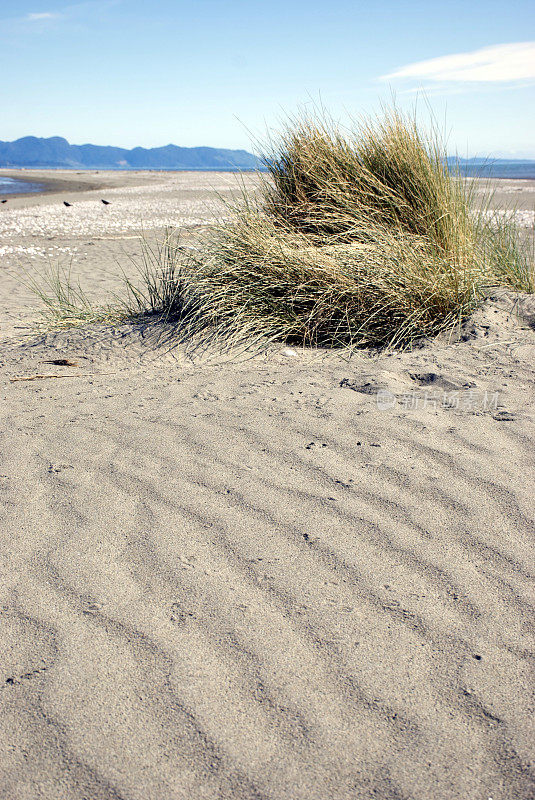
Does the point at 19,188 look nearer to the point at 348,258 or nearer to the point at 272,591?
the point at 348,258

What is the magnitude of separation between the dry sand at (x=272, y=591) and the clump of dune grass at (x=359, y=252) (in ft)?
2.78

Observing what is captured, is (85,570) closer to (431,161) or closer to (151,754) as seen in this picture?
(151,754)

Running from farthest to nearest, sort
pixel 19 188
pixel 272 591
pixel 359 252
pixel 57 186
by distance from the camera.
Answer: pixel 57 186 < pixel 19 188 < pixel 359 252 < pixel 272 591

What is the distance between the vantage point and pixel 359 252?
152 inches

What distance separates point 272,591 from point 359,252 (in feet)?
8.89

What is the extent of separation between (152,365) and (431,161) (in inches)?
99.6

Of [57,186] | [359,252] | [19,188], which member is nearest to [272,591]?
[359,252]

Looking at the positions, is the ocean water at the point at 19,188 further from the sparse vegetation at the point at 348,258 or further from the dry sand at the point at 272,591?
the dry sand at the point at 272,591

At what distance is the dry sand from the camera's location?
1.24m

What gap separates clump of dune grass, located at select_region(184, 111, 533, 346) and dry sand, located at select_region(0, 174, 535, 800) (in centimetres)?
85

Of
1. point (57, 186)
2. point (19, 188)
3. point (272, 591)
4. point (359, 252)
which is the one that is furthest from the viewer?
point (57, 186)

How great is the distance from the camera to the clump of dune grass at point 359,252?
12.6 feet

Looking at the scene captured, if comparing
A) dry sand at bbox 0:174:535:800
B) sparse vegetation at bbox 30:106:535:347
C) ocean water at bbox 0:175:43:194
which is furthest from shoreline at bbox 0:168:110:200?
dry sand at bbox 0:174:535:800

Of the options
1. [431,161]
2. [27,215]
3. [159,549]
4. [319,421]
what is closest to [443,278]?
[431,161]
